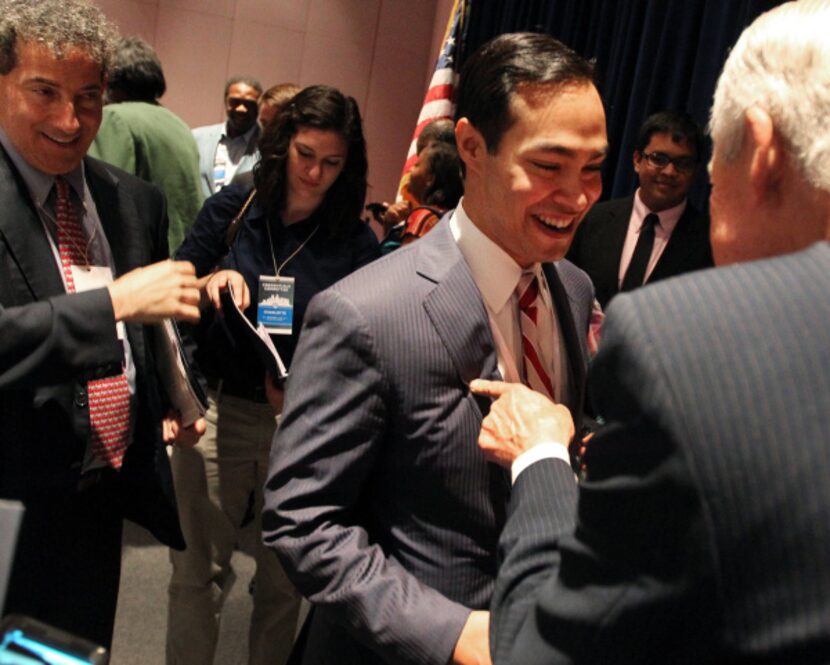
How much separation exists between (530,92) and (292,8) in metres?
6.27

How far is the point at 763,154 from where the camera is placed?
78 centimetres

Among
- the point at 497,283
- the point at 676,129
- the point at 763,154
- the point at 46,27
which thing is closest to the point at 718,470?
the point at 763,154

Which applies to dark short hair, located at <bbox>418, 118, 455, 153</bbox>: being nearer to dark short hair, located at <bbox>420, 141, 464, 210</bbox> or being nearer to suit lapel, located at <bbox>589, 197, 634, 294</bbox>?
dark short hair, located at <bbox>420, 141, 464, 210</bbox>

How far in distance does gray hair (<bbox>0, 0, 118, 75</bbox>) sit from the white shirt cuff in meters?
1.11

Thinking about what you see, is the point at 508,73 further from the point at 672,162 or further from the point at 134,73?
the point at 134,73

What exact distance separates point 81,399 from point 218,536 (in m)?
1.00

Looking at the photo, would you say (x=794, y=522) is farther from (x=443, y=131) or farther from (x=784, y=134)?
(x=443, y=131)

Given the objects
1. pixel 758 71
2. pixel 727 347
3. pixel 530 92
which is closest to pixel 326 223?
pixel 530 92

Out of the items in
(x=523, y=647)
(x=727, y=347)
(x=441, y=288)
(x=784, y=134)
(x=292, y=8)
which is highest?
(x=292, y=8)

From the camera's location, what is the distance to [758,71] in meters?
0.79

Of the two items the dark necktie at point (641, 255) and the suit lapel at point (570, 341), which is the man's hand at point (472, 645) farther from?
the dark necktie at point (641, 255)

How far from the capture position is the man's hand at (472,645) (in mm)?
1100

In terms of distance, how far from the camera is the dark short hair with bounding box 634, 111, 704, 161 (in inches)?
134

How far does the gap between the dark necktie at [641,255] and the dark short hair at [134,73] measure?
2.20 meters
